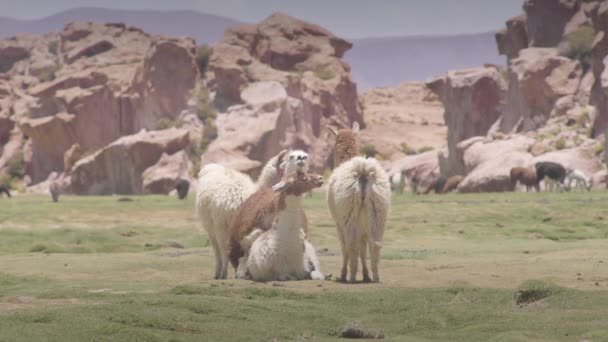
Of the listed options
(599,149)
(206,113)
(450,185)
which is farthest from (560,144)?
(206,113)

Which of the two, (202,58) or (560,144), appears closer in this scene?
(560,144)

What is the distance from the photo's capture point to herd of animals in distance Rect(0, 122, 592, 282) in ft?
41.9

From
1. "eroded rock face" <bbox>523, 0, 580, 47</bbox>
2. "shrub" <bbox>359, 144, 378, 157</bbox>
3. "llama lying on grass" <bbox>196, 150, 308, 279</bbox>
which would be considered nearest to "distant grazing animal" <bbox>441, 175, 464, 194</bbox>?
"eroded rock face" <bbox>523, 0, 580, 47</bbox>

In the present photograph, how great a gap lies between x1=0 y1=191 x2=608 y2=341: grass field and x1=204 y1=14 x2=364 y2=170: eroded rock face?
35375 millimetres

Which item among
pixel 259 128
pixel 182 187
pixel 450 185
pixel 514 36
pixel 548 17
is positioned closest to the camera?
pixel 182 187

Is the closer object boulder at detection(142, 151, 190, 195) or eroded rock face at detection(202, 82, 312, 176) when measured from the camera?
boulder at detection(142, 151, 190, 195)

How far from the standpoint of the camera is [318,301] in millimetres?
10852

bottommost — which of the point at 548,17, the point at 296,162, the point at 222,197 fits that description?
the point at 222,197

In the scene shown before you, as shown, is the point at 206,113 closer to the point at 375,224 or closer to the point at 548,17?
the point at 548,17

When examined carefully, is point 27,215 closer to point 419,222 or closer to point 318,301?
point 419,222

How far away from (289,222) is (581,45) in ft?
150

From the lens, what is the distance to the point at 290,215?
13.1 m

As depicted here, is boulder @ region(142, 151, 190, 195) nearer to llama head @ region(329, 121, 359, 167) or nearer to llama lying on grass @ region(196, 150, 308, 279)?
llama lying on grass @ region(196, 150, 308, 279)

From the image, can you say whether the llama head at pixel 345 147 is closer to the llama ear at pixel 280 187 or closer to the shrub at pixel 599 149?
the llama ear at pixel 280 187
